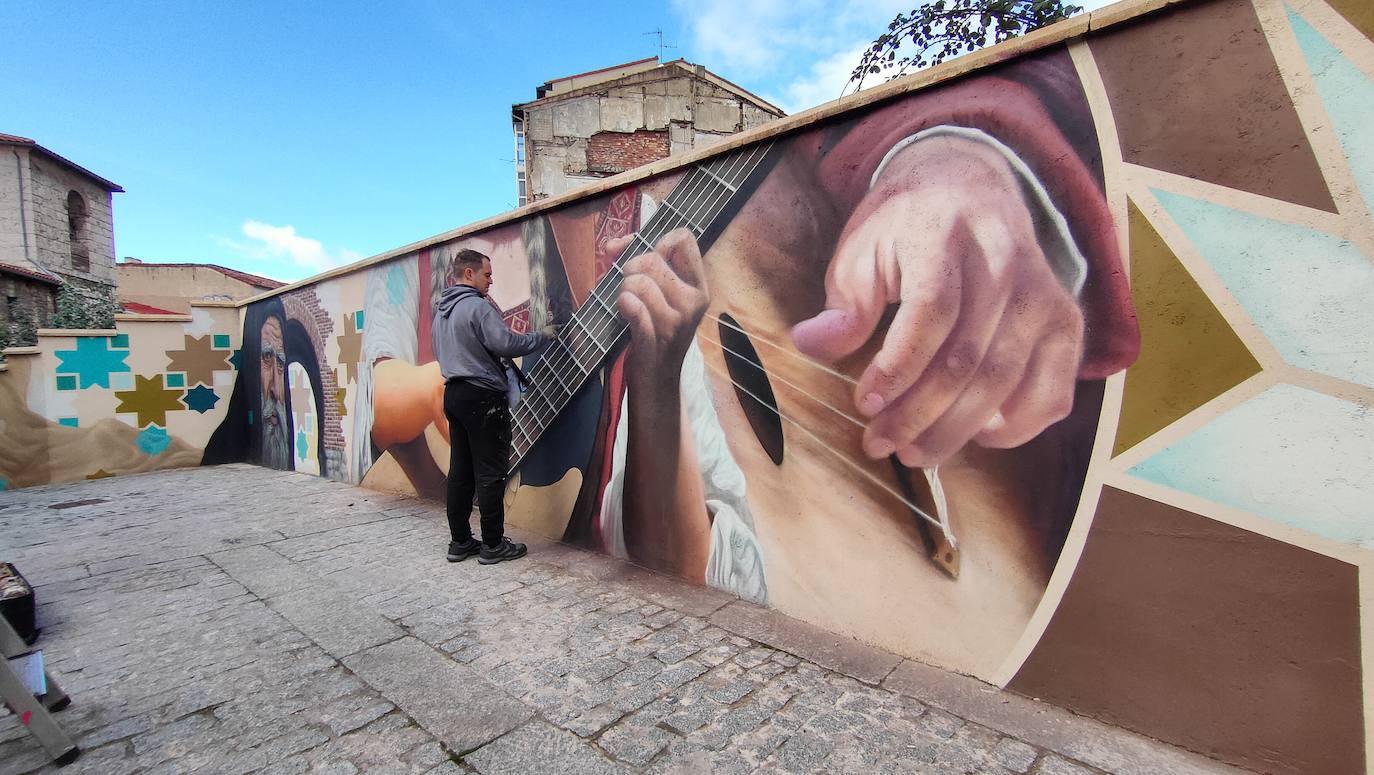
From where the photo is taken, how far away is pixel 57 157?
18.7m

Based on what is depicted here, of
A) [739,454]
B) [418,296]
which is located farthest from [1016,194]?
[418,296]

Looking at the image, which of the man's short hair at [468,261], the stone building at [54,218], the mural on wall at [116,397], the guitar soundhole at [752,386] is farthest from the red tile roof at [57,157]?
the guitar soundhole at [752,386]

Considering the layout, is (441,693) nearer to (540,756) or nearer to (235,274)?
(540,756)

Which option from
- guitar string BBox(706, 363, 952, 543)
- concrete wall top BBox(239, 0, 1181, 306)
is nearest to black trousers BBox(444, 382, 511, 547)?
concrete wall top BBox(239, 0, 1181, 306)

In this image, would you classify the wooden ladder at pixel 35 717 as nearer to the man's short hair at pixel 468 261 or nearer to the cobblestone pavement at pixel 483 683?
the cobblestone pavement at pixel 483 683

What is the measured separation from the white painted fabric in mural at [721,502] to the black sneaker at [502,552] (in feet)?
4.39

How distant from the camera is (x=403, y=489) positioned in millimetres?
5695

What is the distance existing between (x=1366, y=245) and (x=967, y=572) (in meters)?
1.47

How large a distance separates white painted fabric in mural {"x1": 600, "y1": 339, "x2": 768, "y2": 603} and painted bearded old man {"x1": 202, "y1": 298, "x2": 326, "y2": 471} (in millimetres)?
5634

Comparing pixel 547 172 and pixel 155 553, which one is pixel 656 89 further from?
pixel 155 553

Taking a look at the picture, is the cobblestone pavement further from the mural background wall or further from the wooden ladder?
A: the mural background wall

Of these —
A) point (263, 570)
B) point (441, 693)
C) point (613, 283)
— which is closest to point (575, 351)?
point (613, 283)

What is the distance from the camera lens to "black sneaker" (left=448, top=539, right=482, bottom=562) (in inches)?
147

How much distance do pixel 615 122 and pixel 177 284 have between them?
22245 mm
